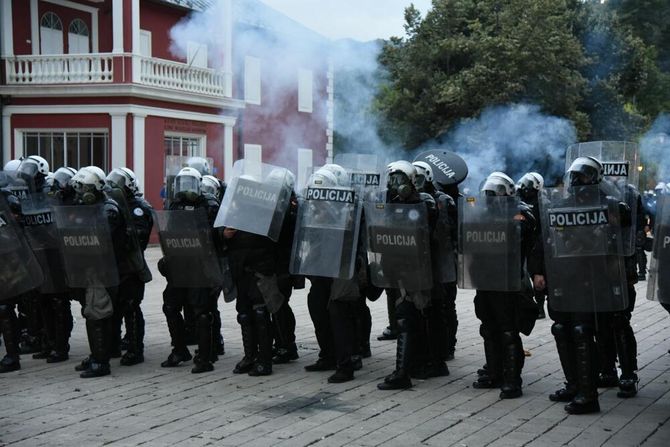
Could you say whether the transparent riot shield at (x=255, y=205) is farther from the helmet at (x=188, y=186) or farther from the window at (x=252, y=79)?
the window at (x=252, y=79)

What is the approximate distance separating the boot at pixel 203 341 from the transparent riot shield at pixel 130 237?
826 mm

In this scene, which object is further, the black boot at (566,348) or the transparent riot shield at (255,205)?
the transparent riot shield at (255,205)

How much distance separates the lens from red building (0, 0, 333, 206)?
920 inches

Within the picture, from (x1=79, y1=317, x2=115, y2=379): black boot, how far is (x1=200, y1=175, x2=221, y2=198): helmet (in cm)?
157

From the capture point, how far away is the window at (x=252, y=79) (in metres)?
25.4

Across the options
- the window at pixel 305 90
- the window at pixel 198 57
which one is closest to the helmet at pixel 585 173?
the window at pixel 305 90

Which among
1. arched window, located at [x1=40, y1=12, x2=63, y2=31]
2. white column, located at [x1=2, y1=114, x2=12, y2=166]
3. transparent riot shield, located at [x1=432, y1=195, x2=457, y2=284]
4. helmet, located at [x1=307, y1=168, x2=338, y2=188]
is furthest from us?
arched window, located at [x1=40, y1=12, x2=63, y2=31]

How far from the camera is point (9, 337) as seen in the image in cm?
844

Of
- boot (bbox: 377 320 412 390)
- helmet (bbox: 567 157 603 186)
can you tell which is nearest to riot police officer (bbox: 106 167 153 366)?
boot (bbox: 377 320 412 390)

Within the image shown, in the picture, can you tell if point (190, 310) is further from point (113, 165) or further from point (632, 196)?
point (113, 165)

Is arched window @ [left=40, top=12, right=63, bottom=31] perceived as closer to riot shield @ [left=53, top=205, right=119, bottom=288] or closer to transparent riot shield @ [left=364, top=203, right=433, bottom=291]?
riot shield @ [left=53, top=205, right=119, bottom=288]

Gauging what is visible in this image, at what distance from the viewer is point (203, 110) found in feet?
83.4

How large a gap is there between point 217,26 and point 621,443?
20.7m

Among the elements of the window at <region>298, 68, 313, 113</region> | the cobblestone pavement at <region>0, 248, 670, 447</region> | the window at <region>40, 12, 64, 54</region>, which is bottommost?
the cobblestone pavement at <region>0, 248, 670, 447</region>
